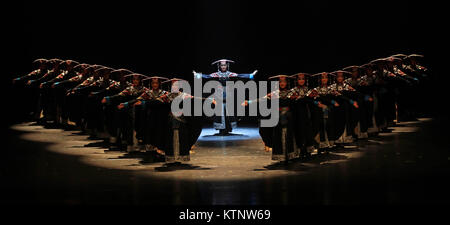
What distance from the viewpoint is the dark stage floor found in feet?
23.2

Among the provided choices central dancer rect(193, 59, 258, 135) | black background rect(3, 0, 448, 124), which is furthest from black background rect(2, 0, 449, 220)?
central dancer rect(193, 59, 258, 135)

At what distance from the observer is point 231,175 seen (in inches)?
330

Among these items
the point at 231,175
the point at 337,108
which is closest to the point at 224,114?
the point at 337,108

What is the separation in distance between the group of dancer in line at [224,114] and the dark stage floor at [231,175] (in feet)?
0.88

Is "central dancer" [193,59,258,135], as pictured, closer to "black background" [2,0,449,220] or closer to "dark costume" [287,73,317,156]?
"black background" [2,0,449,220]

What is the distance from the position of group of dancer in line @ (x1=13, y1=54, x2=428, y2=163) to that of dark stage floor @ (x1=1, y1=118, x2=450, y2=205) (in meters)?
0.27

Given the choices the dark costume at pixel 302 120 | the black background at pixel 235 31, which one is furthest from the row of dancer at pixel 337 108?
the black background at pixel 235 31

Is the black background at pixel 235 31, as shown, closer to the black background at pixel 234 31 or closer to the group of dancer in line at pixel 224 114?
the black background at pixel 234 31

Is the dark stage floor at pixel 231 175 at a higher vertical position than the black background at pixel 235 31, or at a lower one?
lower

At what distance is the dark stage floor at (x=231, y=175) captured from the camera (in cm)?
707

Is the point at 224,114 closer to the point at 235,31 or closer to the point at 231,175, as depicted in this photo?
the point at 235,31

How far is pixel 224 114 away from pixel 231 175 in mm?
4729

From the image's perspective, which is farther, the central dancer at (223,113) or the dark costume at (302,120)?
the central dancer at (223,113)
